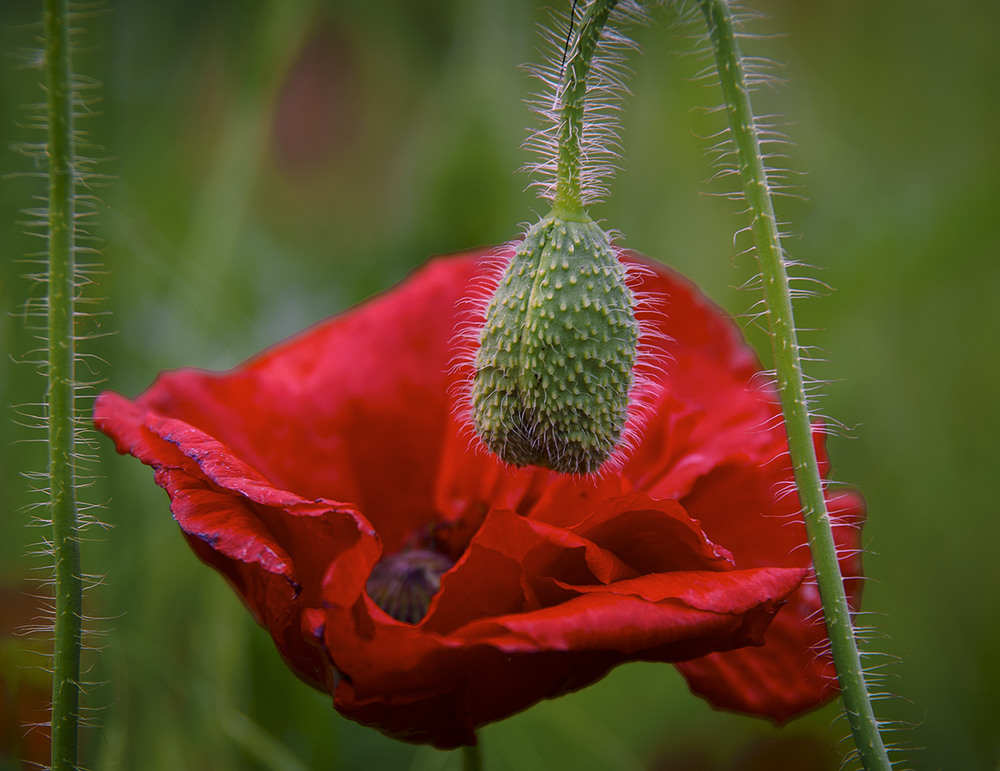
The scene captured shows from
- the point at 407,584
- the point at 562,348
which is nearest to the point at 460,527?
the point at 407,584

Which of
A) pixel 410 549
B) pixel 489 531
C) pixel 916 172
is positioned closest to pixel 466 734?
pixel 489 531

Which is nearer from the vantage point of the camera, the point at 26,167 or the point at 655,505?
the point at 655,505

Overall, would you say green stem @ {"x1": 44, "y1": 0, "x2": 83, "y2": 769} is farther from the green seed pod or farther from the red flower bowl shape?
the green seed pod

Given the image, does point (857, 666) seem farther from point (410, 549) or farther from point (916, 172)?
point (916, 172)

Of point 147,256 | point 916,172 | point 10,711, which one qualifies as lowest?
point 10,711

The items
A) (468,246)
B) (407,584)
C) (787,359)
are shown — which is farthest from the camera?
(468,246)

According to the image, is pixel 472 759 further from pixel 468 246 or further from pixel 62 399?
pixel 468 246

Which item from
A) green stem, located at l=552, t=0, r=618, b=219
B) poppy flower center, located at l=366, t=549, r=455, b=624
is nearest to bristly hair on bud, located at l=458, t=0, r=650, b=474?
green stem, located at l=552, t=0, r=618, b=219
